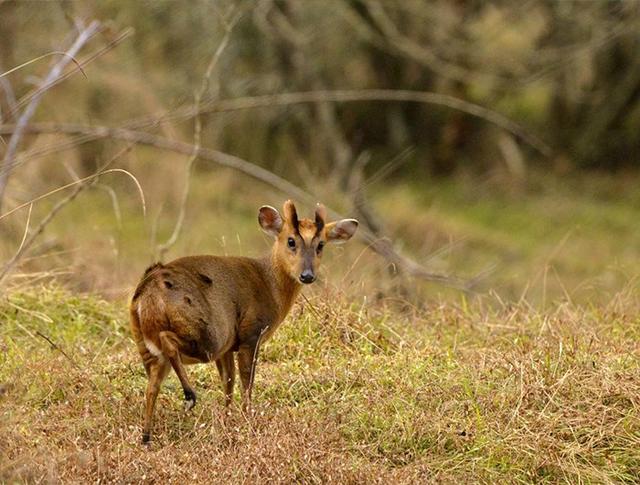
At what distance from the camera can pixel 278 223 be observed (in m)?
6.90

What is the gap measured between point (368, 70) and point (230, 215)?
4485mm

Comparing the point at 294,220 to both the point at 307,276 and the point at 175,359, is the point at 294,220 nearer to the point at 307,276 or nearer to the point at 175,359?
the point at 307,276

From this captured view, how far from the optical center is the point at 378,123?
21.2 metres

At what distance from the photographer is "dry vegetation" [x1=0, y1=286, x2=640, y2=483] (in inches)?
217

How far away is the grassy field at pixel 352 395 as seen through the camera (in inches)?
219

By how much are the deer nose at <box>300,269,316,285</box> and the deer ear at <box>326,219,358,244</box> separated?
0.37m

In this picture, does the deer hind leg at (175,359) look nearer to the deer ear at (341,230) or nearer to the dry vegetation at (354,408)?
the dry vegetation at (354,408)

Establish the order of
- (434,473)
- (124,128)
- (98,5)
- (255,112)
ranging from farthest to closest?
(255,112), (98,5), (124,128), (434,473)

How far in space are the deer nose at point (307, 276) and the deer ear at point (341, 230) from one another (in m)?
0.37

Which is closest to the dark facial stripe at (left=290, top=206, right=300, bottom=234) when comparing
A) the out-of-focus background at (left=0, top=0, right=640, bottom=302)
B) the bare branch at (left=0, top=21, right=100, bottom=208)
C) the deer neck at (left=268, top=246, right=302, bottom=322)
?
the deer neck at (left=268, top=246, right=302, bottom=322)

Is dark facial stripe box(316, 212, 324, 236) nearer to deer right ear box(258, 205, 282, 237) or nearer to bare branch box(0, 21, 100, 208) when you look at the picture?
deer right ear box(258, 205, 282, 237)

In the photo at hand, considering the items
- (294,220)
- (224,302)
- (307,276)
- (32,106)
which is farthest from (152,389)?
(32,106)

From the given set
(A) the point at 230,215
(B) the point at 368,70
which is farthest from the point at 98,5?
(B) the point at 368,70

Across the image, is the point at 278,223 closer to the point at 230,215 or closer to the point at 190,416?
the point at 190,416
